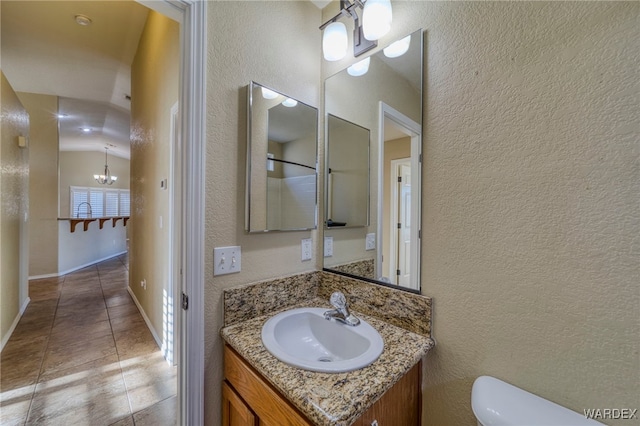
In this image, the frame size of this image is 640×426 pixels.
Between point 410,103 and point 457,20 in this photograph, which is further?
point 410,103

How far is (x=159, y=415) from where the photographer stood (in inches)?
64.4

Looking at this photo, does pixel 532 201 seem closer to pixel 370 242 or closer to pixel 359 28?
pixel 370 242

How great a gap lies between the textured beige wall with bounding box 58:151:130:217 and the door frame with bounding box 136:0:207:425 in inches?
316

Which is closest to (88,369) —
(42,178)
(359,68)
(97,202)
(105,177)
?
(359,68)

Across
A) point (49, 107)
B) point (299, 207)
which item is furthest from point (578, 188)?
point (49, 107)

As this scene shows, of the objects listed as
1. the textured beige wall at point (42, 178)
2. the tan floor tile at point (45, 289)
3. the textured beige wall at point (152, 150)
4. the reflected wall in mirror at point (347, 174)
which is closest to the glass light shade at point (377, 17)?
the reflected wall in mirror at point (347, 174)

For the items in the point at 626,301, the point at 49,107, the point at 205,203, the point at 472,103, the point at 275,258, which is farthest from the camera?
the point at 49,107

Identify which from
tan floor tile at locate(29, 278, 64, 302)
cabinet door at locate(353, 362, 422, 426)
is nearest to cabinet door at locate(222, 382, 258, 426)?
cabinet door at locate(353, 362, 422, 426)

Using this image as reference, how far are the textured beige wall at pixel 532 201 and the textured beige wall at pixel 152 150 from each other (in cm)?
179

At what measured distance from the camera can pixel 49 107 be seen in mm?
4191

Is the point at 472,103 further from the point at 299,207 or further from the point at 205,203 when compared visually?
the point at 205,203

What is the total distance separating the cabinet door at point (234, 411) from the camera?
89cm

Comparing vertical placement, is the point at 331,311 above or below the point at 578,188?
below

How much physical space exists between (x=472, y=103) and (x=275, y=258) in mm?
1010
